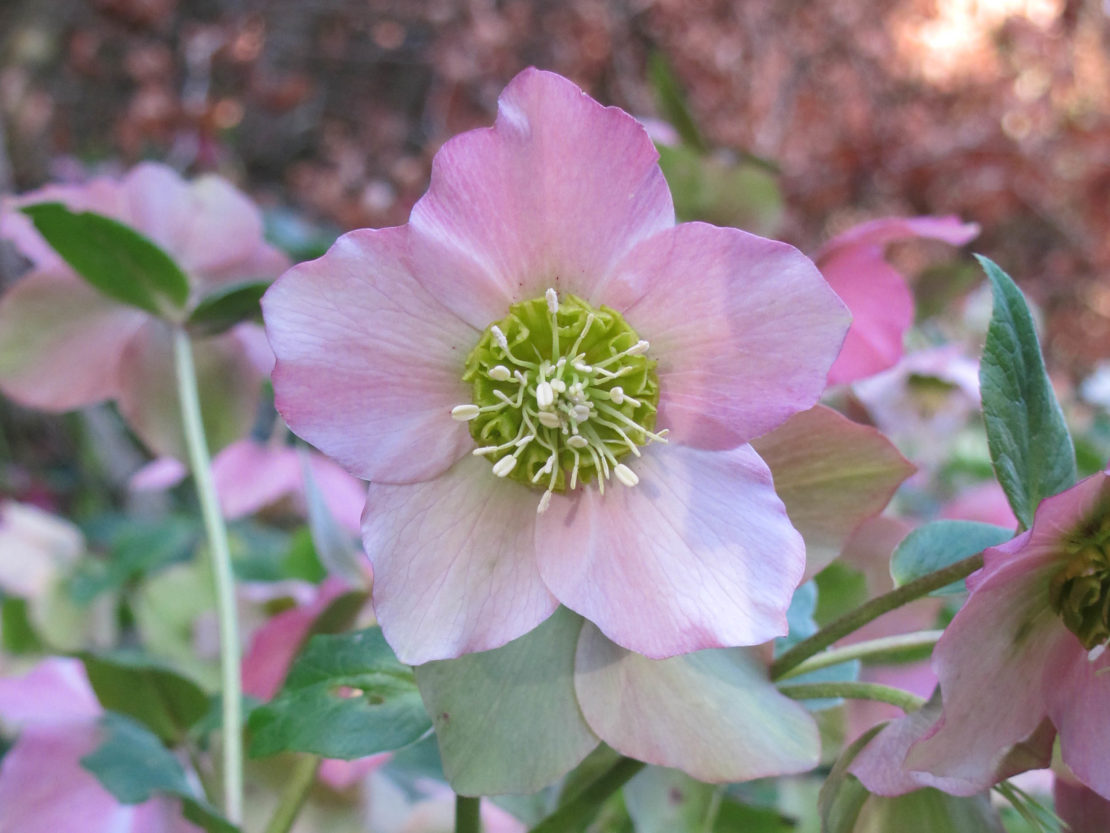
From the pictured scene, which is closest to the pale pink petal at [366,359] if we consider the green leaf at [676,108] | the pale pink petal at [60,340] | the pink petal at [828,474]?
the pink petal at [828,474]

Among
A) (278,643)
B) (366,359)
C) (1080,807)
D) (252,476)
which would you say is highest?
(366,359)

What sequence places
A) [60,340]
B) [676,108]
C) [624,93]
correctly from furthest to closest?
Result: [624,93] → [676,108] → [60,340]

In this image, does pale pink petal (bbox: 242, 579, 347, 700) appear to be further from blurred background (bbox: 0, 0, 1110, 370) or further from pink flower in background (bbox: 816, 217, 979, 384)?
blurred background (bbox: 0, 0, 1110, 370)

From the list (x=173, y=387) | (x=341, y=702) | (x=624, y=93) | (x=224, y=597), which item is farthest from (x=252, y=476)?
(x=624, y=93)

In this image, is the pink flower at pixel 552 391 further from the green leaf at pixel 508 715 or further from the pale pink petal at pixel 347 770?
the pale pink petal at pixel 347 770

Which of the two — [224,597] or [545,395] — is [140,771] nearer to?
[224,597]

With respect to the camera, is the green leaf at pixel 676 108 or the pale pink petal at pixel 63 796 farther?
the green leaf at pixel 676 108
